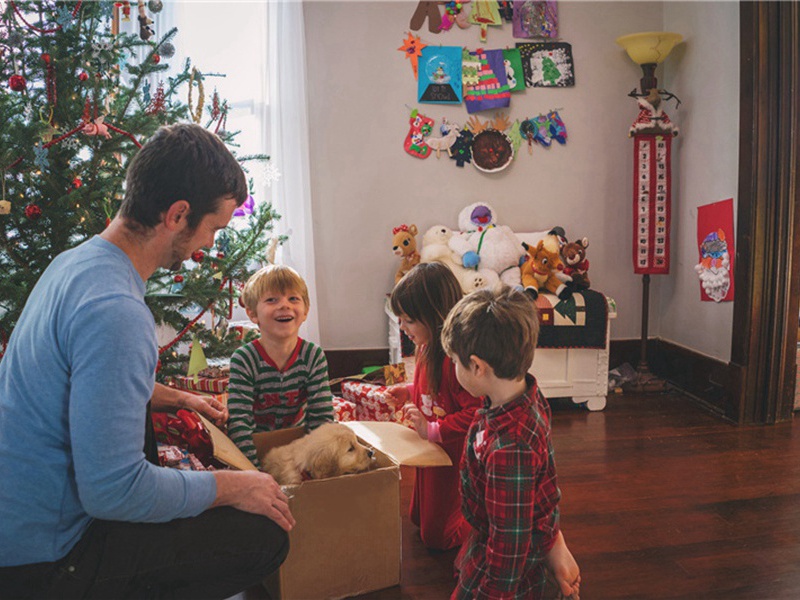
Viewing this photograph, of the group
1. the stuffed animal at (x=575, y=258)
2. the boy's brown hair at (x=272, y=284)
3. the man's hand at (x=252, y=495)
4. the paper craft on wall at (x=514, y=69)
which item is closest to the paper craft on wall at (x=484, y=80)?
the paper craft on wall at (x=514, y=69)

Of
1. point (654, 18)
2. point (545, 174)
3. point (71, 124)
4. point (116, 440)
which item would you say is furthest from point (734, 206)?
point (116, 440)

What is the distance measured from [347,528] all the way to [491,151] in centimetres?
262

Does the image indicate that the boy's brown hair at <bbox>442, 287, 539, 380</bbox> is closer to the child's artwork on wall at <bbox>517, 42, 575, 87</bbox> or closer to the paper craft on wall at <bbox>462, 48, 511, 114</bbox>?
the paper craft on wall at <bbox>462, 48, 511, 114</bbox>

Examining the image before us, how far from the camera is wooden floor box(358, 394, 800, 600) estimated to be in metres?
1.87

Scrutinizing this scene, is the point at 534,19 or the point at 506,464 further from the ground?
the point at 534,19

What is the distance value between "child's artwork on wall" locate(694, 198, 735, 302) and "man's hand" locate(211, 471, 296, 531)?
2721 millimetres

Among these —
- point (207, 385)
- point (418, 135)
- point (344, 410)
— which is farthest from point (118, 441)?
point (418, 135)

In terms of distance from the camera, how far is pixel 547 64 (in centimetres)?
385

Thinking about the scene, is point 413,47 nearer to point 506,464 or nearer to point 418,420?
point 418,420

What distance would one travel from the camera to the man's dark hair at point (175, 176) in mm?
1229

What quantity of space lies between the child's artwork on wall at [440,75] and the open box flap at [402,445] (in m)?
2.30

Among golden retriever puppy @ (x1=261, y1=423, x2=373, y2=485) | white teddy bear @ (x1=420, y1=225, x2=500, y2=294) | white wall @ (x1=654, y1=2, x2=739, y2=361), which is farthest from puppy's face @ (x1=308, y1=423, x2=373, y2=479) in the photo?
white wall @ (x1=654, y1=2, x2=739, y2=361)

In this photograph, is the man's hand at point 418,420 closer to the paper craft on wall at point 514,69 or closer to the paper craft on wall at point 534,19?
the paper craft on wall at point 514,69

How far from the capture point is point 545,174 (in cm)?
392
